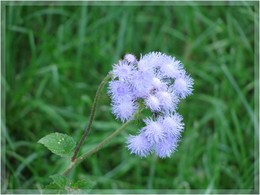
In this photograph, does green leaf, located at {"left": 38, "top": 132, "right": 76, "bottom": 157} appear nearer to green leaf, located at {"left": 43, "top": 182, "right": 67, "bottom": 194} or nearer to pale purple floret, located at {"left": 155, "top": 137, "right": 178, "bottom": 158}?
green leaf, located at {"left": 43, "top": 182, "right": 67, "bottom": 194}

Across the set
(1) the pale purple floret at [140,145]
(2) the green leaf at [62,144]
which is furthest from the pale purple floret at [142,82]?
(2) the green leaf at [62,144]

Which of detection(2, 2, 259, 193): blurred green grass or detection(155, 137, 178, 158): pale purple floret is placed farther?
detection(2, 2, 259, 193): blurred green grass

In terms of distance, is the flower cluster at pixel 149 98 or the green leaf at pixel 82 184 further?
the green leaf at pixel 82 184

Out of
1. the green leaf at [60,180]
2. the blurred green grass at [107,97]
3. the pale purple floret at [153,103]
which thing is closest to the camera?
the pale purple floret at [153,103]

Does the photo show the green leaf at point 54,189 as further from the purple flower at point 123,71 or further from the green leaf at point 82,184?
the purple flower at point 123,71

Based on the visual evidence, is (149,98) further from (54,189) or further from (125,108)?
(54,189)

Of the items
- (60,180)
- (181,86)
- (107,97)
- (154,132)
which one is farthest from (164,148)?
(107,97)

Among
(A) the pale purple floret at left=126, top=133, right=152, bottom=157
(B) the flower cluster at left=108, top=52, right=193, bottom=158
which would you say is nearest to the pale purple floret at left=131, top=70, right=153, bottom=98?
(B) the flower cluster at left=108, top=52, right=193, bottom=158

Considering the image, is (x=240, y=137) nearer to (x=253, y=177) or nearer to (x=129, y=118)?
(x=253, y=177)
